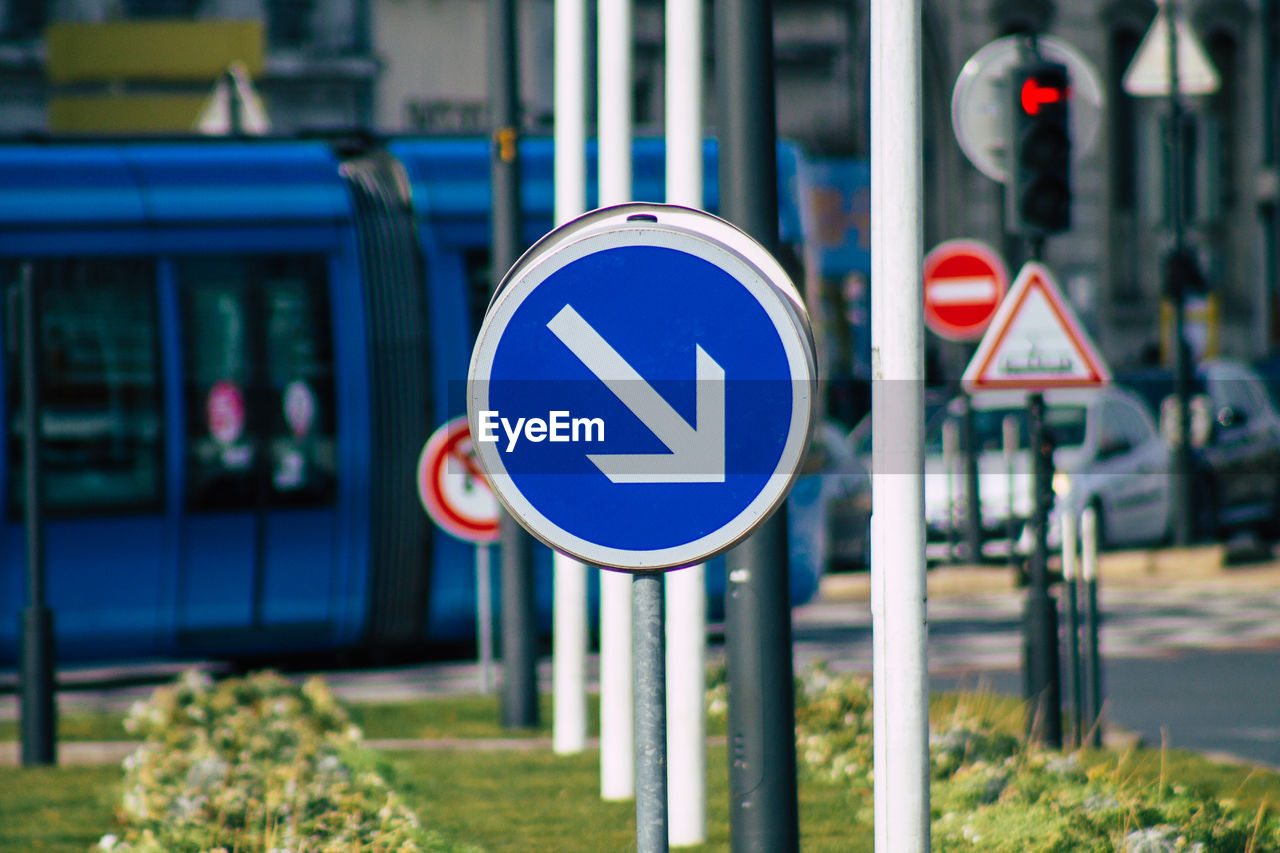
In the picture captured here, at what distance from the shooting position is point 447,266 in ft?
39.1

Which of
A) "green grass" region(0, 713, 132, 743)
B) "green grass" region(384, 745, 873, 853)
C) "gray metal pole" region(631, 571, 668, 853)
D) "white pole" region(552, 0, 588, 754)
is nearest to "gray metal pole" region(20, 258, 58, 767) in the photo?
"green grass" region(0, 713, 132, 743)

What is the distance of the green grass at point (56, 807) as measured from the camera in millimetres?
6816

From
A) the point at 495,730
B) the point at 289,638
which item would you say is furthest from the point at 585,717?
the point at 289,638

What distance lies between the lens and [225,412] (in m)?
11.5

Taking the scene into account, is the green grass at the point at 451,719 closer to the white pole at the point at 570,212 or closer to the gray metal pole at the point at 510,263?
the gray metal pole at the point at 510,263

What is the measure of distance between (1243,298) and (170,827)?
3512 cm

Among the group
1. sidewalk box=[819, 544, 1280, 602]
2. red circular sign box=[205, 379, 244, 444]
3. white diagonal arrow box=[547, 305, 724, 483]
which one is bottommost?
sidewalk box=[819, 544, 1280, 602]

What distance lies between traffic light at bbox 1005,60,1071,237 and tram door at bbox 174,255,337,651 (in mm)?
4617

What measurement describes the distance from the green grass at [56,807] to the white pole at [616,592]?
1.82m

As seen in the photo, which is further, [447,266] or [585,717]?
[447,266]

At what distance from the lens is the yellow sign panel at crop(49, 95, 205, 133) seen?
20.5 m

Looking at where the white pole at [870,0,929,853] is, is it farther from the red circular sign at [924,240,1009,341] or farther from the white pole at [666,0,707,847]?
the red circular sign at [924,240,1009,341]

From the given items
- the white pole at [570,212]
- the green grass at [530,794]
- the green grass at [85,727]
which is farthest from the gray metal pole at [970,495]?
the white pole at [570,212]

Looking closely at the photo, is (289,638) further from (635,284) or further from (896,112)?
(635,284)
